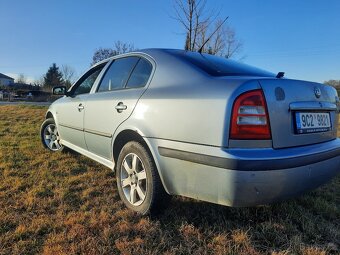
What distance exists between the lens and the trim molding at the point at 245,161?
7.09 feet

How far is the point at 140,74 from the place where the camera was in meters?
3.25

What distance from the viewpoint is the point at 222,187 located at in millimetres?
2256

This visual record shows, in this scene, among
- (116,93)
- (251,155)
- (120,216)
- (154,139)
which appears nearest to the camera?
(251,155)

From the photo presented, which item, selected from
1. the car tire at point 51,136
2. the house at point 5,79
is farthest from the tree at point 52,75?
the car tire at point 51,136

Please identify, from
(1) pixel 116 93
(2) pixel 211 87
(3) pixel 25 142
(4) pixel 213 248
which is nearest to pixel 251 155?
(2) pixel 211 87

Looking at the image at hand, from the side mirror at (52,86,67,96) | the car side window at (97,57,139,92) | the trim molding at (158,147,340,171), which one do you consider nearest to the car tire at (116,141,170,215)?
the trim molding at (158,147,340,171)

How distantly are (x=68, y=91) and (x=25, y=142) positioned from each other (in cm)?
227

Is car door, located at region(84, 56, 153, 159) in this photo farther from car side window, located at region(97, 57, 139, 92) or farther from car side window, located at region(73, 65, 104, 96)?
car side window, located at region(73, 65, 104, 96)

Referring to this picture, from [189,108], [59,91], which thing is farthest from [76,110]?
[189,108]

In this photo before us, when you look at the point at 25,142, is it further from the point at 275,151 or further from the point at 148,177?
the point at 275,151

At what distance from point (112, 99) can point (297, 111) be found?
180 centimetres

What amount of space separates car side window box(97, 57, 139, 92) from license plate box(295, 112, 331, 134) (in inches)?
67.7

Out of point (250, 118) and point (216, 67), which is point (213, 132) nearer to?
point (250, 118)

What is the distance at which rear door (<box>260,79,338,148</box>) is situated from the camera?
231cm
